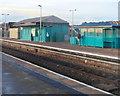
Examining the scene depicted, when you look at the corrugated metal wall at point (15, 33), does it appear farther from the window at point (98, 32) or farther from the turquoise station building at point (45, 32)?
the window at point (98, 32)

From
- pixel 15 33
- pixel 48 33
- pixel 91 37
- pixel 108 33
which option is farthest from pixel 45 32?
pixel 15 33

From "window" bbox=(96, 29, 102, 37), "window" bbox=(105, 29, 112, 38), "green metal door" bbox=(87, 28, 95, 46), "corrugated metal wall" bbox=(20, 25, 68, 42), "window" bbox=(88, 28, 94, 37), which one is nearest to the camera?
"window" bbox=(105, 29, 112, 38)

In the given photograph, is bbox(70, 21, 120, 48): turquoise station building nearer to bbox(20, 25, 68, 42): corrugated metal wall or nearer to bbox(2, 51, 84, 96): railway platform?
bbox(20, 25, 68, 42): corrugated metal wall

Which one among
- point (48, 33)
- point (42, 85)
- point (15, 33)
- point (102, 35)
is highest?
point (15, 33)

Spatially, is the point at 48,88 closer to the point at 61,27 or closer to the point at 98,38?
the point at 98,38

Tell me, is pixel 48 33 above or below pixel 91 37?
above

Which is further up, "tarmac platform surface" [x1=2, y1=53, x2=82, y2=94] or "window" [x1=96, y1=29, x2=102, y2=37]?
"window" [x1=96, y1=29, x2=102, y2=37]

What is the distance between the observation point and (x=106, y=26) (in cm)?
2402

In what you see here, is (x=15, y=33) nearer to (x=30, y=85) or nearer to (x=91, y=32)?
(x=91, y=32)

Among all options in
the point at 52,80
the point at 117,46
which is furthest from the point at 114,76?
the point at 117,46

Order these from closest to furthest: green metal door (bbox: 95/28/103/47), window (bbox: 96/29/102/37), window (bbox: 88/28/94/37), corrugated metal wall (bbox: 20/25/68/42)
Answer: green metal door (bbox: 95/28/103/47), window (bbox: 96/29/102/37), window (bbox: 88/28/94/37), corrugated metal wall (bbox: 20/25/68/42)

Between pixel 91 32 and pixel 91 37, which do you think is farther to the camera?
pixel 91 32

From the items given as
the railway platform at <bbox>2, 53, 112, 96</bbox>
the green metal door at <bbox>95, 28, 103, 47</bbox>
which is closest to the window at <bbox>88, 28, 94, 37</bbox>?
the green metal door at <bbox>95, 28, 103, 47</bbox>

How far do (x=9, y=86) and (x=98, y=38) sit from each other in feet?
56.9
